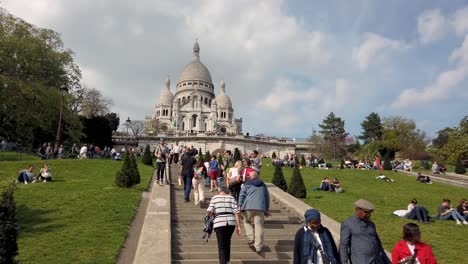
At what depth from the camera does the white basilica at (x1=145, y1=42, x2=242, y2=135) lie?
87.8 m

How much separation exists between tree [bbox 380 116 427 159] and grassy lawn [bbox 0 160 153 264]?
41.3m

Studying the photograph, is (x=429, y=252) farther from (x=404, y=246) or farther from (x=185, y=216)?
(x=185, y=216)

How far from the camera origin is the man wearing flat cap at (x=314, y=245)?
14.5 feet

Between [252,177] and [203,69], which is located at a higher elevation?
[203,69]

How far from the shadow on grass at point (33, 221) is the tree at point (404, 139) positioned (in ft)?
151

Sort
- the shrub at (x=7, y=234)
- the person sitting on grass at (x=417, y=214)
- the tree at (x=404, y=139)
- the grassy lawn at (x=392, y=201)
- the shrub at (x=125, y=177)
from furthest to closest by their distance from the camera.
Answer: the tree at (x=404, y=139)
the shrub at (x=125, y=177)
the person sitting on grass at (x=417, y=214)
the grassy lawn at (x=392, y=201)
the shrub at (x=7, y=234)

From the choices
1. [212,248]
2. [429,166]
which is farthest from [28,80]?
[429,166]

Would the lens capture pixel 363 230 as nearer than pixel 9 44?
Yes

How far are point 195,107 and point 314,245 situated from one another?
8700 centimetres

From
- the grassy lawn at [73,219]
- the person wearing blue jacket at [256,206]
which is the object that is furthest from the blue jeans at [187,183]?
the person wearing blue jacket at [256,206]

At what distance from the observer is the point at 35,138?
34.2 metres

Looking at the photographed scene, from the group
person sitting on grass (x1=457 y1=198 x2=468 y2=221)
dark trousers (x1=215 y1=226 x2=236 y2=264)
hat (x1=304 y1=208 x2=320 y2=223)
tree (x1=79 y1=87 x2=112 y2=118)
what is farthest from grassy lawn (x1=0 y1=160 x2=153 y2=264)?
tree (x1=79 y1=87 x2=112 y2=118)

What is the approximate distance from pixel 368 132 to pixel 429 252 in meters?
60.9

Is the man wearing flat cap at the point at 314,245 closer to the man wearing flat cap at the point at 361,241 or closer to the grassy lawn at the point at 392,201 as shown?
the man wearing flat cap at the point at 361,241
